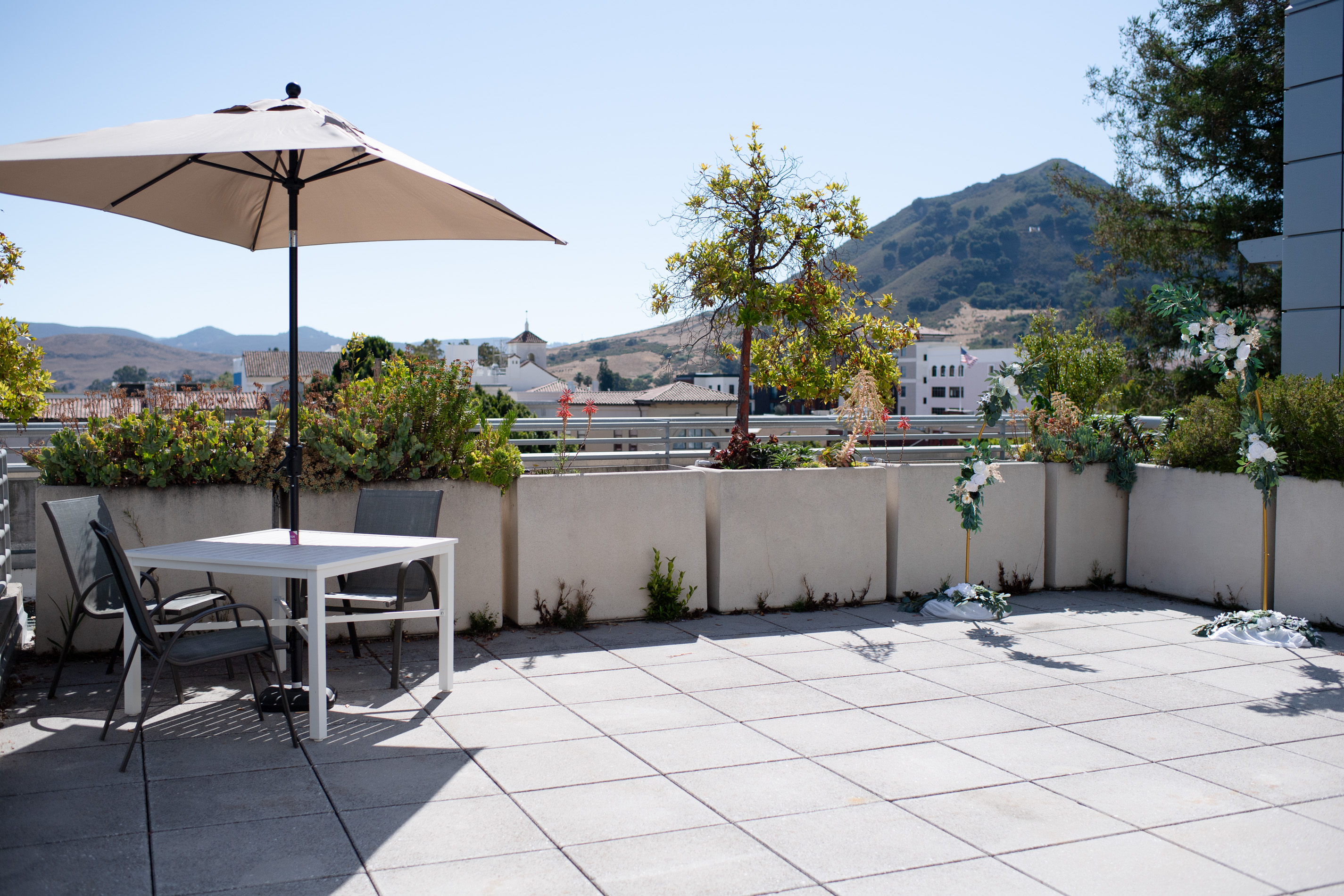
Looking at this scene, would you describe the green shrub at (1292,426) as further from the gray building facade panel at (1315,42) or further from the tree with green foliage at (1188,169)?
the tree with green foliage at (1188,169)

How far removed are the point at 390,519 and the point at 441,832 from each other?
2.54 m

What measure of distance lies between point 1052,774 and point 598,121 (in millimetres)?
12704

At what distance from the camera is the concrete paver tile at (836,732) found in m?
4.04

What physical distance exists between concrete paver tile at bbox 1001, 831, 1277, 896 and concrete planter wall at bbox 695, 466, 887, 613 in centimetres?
371

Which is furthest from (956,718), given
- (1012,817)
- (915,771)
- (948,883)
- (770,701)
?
(948,883)

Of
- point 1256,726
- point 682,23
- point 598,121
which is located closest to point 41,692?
point 1256,726

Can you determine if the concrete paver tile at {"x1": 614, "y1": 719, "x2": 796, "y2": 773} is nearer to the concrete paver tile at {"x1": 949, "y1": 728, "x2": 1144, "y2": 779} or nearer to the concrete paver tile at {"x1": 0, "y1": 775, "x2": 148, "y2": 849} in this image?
the concrete paver tile at {"x1": 949, "y1": 728, "x2": 1144, "y2": 779}

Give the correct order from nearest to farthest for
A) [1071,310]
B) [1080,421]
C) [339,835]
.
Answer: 1. [339,835]
2. [1080,421]
3. [1071,310]

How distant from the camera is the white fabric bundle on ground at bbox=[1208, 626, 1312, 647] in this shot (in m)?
5.91

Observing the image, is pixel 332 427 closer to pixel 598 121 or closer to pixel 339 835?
pixel 339 835

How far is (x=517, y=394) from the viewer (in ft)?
269

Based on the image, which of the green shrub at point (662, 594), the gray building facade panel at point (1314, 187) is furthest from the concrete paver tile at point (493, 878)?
the gray building facade panel at point (1314, 187)

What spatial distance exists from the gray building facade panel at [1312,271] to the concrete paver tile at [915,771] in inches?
368

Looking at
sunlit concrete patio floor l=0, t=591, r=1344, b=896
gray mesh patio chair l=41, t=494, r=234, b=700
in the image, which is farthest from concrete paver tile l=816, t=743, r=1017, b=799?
gray mesh patio chair l=41, t=494, r=234, b=700
